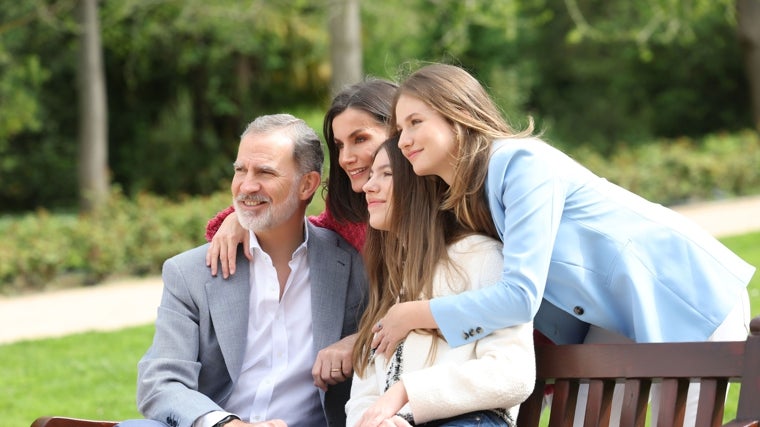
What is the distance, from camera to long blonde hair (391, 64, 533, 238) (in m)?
2.98

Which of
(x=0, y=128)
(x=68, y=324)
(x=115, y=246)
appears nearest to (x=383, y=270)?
(x=68, y=324)

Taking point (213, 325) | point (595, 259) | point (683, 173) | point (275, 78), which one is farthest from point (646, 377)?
point (275, 78)

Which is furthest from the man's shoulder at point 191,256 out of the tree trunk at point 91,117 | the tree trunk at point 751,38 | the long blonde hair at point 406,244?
the tree trunk at point 751,38

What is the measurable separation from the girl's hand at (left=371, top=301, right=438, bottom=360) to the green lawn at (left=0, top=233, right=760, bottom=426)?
2.77 m

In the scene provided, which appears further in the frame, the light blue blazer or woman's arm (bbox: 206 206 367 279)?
woman's arm (bbox: 206 206 367 279)

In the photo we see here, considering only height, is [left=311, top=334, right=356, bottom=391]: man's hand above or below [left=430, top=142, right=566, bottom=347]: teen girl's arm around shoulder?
below

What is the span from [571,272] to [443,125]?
545mm

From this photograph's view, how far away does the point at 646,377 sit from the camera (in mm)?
2955

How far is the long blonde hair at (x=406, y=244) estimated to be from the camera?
3.03 meters

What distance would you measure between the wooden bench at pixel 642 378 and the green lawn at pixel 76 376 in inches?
93.4

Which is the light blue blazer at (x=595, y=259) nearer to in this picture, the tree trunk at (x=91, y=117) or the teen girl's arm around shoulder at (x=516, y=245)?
the teen girl's arm around shoulder at (x=516, y=245)

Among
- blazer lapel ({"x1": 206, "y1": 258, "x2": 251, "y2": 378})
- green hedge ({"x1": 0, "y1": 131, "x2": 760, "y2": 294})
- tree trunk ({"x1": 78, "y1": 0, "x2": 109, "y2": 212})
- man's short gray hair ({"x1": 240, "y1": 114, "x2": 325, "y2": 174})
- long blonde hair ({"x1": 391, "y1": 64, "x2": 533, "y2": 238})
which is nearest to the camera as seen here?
long blonde hair ({"x1": 391, "y1": 64, "x2": 533, "y2": 238})

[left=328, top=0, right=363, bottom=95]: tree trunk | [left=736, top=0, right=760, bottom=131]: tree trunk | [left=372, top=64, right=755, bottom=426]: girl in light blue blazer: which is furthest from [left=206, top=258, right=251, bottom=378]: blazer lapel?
[left=736, top=0, right=760, bottom=131]: tree trunk

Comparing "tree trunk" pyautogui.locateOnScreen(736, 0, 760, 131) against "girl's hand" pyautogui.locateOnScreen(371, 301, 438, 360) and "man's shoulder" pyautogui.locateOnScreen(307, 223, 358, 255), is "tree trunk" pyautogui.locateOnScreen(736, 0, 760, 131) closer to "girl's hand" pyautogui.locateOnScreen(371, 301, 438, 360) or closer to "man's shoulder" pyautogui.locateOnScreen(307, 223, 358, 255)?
"man's shoulder" pyautogui.locateOnScreen(307, 223, 358, 255)
